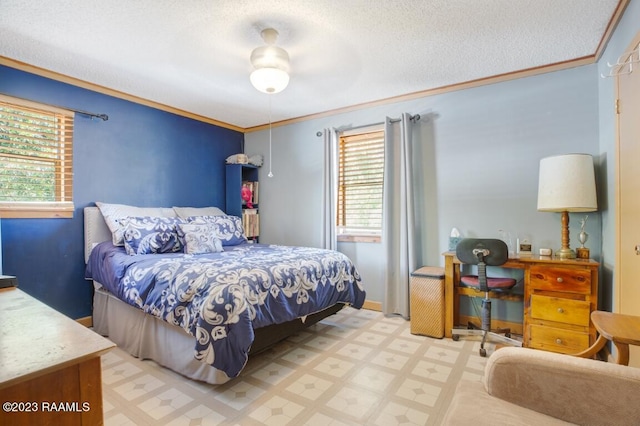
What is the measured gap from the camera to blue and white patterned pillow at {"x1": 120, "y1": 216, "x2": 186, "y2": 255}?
2.85m

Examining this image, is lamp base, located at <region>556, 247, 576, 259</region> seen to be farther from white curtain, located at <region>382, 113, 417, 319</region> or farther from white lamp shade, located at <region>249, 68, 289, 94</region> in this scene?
white lamp shade, located at <region>249, 68, 289, 94</region>

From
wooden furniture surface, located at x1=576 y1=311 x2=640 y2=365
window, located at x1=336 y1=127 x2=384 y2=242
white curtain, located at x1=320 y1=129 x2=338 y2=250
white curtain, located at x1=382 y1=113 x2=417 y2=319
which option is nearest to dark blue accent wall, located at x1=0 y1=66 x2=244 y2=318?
white curtain, located at x1=320 y1=129 x2=338 y2=250

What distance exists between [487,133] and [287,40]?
212 centimetres

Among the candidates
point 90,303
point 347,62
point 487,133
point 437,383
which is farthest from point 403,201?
point 90,303

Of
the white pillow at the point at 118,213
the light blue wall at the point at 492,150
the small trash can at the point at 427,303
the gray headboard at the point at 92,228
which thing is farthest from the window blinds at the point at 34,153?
the small trash can at the point at 427,303

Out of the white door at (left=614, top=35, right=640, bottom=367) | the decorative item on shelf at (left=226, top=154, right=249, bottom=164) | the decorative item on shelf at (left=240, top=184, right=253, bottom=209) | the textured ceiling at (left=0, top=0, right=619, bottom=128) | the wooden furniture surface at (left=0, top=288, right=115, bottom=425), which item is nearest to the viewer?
the wooden furniture surface at (left=0, top=288, right=115, bottom=425)

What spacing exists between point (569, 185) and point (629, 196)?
48 cm

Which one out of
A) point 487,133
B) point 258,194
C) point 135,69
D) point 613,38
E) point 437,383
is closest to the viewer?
point 437,383

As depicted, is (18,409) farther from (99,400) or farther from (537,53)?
(537,53)

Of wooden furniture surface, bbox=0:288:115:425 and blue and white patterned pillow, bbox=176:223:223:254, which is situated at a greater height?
blue and white patterned pillow, bbox=176:223:223:254

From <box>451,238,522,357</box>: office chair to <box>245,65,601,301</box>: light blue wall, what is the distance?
649mm

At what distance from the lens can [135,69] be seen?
9.54ft

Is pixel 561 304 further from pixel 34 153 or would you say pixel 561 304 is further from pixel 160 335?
pixel 34 153

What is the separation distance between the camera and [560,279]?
7.80 ft
